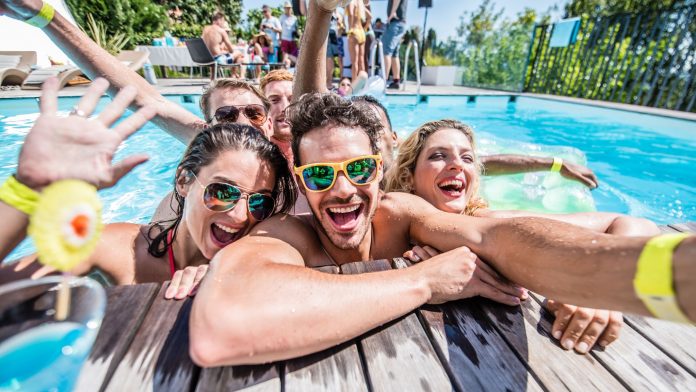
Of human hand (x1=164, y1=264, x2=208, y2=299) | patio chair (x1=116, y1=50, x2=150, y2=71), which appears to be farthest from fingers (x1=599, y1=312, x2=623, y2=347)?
patio chair (x1=116, y1=50, x2=150, y2=71)

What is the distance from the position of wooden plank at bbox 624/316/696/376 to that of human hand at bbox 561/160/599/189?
9.02 ft

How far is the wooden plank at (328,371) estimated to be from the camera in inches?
40.8

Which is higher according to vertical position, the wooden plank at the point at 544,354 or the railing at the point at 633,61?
the railing at the point at 633,61

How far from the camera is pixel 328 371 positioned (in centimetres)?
109

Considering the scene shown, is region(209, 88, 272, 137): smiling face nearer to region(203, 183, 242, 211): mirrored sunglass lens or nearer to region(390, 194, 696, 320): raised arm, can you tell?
region(203, 183, 242, 211): mirrored sunglass lens

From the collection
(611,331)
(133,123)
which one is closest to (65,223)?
(133,123)

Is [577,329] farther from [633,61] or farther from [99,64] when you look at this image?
[633,61]

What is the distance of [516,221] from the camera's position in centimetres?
140

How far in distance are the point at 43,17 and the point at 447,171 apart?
3.00m

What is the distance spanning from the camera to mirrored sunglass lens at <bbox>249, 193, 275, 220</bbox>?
77.9 inches

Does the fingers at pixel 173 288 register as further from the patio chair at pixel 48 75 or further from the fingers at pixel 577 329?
the patio chair at pixel 48 75

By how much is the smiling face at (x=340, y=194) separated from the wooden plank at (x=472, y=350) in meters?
0.78

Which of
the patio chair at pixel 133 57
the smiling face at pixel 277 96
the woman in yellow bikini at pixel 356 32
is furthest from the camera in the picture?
the patio chair at pixel 133 57

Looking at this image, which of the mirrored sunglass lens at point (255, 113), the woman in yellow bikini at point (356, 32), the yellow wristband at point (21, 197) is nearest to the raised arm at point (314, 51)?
the mirrored sunglass lens at point (255, 113)
